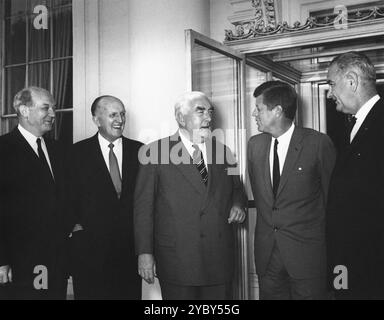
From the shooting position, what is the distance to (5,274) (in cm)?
278

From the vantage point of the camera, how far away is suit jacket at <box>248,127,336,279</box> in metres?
2.81

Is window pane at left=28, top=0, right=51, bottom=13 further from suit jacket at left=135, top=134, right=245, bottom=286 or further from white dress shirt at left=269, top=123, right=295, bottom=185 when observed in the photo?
white dress shirt at left=269, top=123, right=295, bottom=185

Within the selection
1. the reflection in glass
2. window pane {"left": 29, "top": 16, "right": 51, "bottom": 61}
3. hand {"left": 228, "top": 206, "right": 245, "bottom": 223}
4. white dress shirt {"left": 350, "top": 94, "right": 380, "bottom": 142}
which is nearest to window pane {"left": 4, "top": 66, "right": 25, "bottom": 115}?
window pane {"left": 29, "top": 16, "right": 51, "bottom": 61}

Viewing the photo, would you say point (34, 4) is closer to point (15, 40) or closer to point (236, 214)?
point (15, 40)

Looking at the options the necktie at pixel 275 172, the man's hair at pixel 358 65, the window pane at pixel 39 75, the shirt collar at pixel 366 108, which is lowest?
the necktie at pixel 275 172

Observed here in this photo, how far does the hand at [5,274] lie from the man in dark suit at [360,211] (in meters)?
1.77

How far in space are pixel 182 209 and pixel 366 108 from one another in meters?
1.14

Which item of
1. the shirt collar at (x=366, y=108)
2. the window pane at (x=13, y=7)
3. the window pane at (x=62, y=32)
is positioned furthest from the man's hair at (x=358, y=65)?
the window pane at (x=13, y=7)

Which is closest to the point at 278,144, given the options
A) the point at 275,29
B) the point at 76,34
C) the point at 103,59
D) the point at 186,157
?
the point at 186,157

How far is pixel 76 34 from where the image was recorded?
15.8 feet

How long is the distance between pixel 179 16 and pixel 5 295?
2515 mm

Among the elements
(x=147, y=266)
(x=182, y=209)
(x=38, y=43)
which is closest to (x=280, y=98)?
(x=182, y=209)

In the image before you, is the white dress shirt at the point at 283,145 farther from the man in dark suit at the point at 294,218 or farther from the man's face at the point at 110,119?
the man's face at the point at 110,119

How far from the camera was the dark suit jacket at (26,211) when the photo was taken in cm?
288
